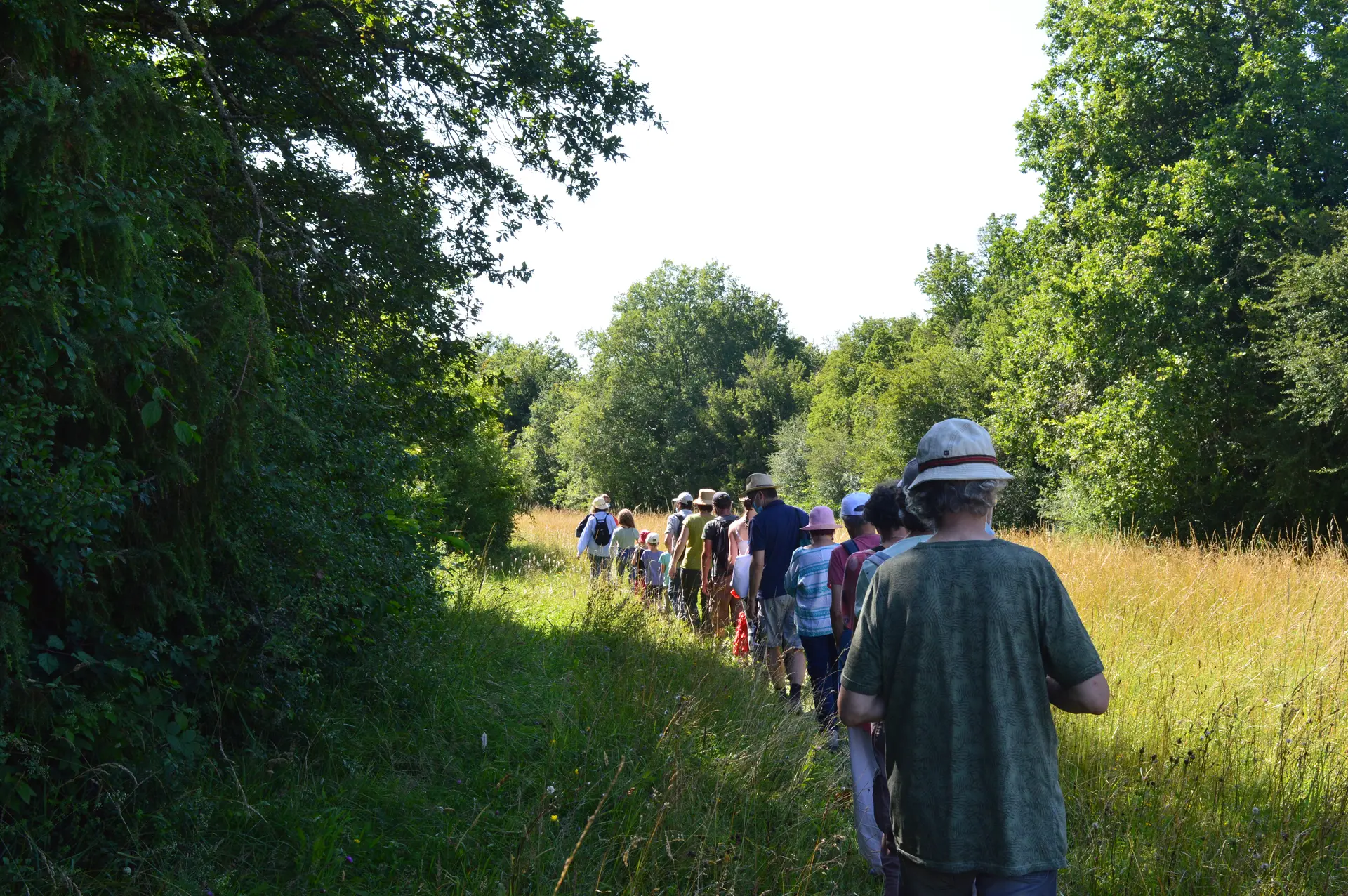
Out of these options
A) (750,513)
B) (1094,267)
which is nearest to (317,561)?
(750,513)

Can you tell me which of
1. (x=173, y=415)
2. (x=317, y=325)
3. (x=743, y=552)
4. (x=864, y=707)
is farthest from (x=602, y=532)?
(x=864, y=707)

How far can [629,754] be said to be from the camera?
16.4 feet

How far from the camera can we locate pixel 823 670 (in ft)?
20.7

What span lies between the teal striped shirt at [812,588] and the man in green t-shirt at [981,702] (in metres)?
3.60

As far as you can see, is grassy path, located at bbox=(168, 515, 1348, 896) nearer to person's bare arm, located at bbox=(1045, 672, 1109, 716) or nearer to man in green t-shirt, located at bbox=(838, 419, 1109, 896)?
man in green t-shirt, located at bbox=(838, 419, 1109, 896)

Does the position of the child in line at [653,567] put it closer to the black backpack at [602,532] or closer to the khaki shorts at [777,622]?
the black backpack at [602,532]

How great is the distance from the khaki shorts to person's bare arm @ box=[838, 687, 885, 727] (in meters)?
4.94

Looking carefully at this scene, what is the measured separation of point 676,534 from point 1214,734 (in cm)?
760

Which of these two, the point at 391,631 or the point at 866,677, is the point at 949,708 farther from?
the point at 391,631

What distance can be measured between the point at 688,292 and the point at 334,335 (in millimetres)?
56412

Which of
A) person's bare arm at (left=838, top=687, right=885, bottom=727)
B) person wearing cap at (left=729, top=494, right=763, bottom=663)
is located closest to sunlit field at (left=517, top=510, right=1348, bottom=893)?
person's bare arm at (left=838, top=687, right=885, bottom=727)

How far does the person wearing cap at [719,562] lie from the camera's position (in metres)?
9.33

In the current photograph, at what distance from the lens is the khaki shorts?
24.8 ft

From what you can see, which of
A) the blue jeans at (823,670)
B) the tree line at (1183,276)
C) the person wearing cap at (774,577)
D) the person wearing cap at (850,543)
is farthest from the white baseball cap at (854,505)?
the tree line at (1183,276)
